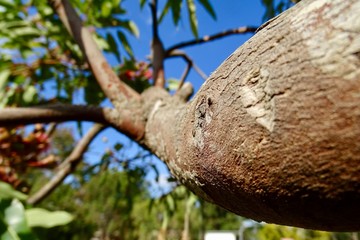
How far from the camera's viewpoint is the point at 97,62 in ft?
3.24

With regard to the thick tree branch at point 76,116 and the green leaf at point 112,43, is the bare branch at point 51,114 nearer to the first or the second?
the thick tree branch at point 76,116

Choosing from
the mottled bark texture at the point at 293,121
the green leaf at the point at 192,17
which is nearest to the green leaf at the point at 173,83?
the green leaf at the point at 192,17

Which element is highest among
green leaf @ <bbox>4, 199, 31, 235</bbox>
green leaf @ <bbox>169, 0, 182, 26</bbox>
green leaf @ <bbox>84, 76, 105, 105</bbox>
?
green leaf @ <bbox>169, 0, 182, 26</bbox>

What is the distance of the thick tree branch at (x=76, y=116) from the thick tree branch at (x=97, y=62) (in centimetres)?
5

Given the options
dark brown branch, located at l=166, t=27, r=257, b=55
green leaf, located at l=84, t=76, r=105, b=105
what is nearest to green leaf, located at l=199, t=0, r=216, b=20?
dark brown branch, located at l=166, t=27, r=257, b=55

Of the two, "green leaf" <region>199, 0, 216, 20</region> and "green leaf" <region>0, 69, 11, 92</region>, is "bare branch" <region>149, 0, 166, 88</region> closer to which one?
"green leaf" <region>199, 0, 216, 20</region>

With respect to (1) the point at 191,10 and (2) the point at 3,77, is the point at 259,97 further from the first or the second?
(2) the point at 3,77

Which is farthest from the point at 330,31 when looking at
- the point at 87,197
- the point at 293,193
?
the point at 87,197

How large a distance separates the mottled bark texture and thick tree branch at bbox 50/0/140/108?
0.59 m

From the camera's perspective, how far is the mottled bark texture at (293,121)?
0.23 meters

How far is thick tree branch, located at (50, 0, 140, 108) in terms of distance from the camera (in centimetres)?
91

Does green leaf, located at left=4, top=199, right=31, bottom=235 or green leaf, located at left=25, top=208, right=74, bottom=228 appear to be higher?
green leaf, located at left=25, top=208, right=74, bottom=228

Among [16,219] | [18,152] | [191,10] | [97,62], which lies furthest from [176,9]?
[18,152]

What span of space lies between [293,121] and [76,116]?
2.33 feet
